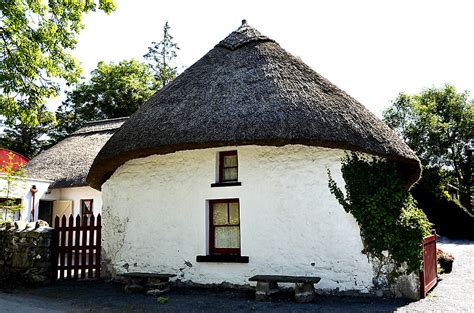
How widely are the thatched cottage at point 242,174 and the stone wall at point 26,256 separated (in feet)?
4.31

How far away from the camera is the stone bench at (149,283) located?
8.31 m

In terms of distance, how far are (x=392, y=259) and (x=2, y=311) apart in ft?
22.0

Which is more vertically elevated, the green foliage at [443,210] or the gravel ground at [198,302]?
the green foliage at [443,210]

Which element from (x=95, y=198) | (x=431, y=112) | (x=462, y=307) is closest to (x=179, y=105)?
(x=462, y=307)

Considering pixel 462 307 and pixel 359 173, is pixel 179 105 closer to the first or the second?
pixel 359 173

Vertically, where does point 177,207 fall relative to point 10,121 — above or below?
below

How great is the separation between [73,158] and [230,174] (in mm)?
11467

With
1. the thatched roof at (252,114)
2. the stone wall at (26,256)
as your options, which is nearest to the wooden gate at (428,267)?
the thatched roof at (252,114)

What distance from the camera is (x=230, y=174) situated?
902 centimetres

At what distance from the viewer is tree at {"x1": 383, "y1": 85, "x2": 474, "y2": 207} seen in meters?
28.0

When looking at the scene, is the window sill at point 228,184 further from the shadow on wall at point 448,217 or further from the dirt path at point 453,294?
the shadow on wall at point 448,217

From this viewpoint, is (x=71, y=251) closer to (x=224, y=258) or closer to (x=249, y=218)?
(x=224, y=258)

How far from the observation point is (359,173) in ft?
26.1

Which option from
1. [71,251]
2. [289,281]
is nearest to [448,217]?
[289,281]
